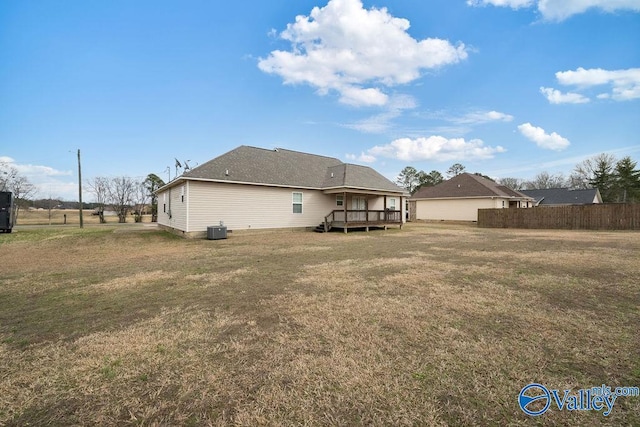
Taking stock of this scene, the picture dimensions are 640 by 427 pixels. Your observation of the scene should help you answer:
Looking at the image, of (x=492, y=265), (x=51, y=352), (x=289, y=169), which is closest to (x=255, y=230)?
(x=289, y=169)

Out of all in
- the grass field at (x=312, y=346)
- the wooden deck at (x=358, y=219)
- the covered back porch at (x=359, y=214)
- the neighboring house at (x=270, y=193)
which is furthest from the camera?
the covered back porch at (x=359, y=214)

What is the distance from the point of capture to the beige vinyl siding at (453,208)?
1152 inches

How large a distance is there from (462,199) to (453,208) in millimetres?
1402

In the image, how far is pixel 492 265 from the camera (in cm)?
746

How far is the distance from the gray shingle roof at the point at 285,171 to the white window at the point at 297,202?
698 mm

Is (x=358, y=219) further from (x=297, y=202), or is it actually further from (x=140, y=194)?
(x=140, y=194)

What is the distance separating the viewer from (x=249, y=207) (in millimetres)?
16359

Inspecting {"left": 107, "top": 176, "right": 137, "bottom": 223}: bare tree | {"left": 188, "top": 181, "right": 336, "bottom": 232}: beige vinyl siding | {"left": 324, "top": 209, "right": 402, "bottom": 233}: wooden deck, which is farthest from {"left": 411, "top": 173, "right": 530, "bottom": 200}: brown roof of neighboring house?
{"left": 107, "top": 176, "right": 137, "bottom": 223}: bare tree

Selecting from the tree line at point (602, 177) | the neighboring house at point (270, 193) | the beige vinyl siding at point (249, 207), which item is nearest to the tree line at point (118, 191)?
the neighboring house at point (270, 193)

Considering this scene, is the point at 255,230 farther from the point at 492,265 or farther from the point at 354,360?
the point at 354,360

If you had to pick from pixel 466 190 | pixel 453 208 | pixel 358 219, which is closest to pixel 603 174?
pixel 466 190

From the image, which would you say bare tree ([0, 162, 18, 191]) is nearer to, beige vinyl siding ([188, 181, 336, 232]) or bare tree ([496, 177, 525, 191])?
beige vinyl siding ([188, 181, 336, 232])

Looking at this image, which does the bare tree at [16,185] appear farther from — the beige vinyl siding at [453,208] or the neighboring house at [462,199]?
the neighboring house at [462,199]

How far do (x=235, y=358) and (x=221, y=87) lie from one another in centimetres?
1833
